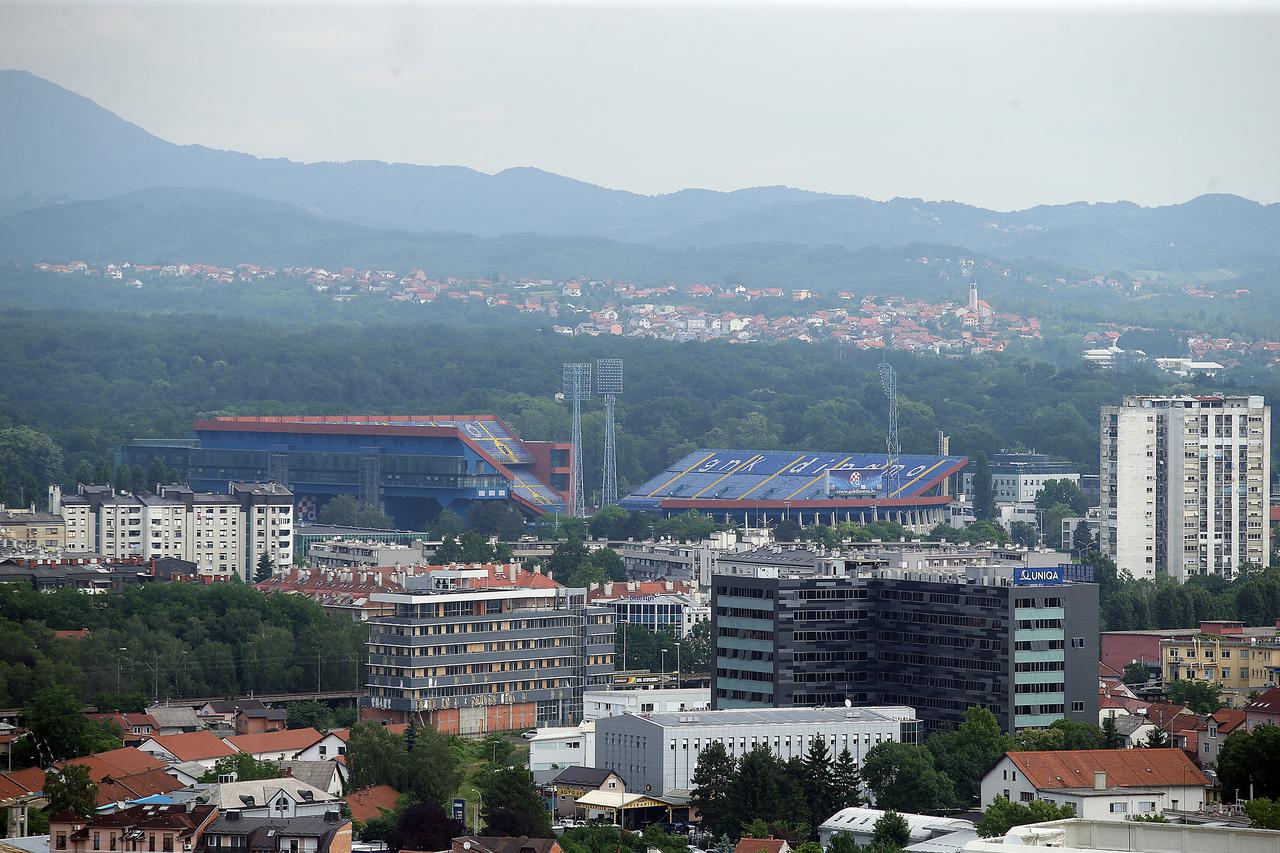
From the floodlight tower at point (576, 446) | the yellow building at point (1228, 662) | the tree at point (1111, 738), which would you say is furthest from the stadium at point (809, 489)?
the tree at point (1111, 738)

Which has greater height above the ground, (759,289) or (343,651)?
(759,289)

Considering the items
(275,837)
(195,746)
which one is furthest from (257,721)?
(275,837)

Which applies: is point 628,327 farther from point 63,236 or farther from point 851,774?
point 851,774

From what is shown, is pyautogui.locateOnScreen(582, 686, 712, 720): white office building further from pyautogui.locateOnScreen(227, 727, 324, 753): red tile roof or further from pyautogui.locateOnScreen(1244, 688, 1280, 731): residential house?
pyautogui.locateOnScreen(1244, 688, 1280, 731): residential house

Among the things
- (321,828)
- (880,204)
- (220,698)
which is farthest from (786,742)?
(880,204)

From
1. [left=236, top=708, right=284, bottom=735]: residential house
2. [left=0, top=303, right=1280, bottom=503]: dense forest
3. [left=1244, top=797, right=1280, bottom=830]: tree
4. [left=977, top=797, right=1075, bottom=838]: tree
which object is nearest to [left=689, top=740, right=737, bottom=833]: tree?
[left=977, top=797, right=1075, bottom=838]: tree

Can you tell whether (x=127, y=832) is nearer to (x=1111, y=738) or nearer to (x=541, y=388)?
(x=1111, y=738)

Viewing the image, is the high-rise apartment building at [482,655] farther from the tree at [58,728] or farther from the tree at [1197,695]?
the tree at [1197,695]
